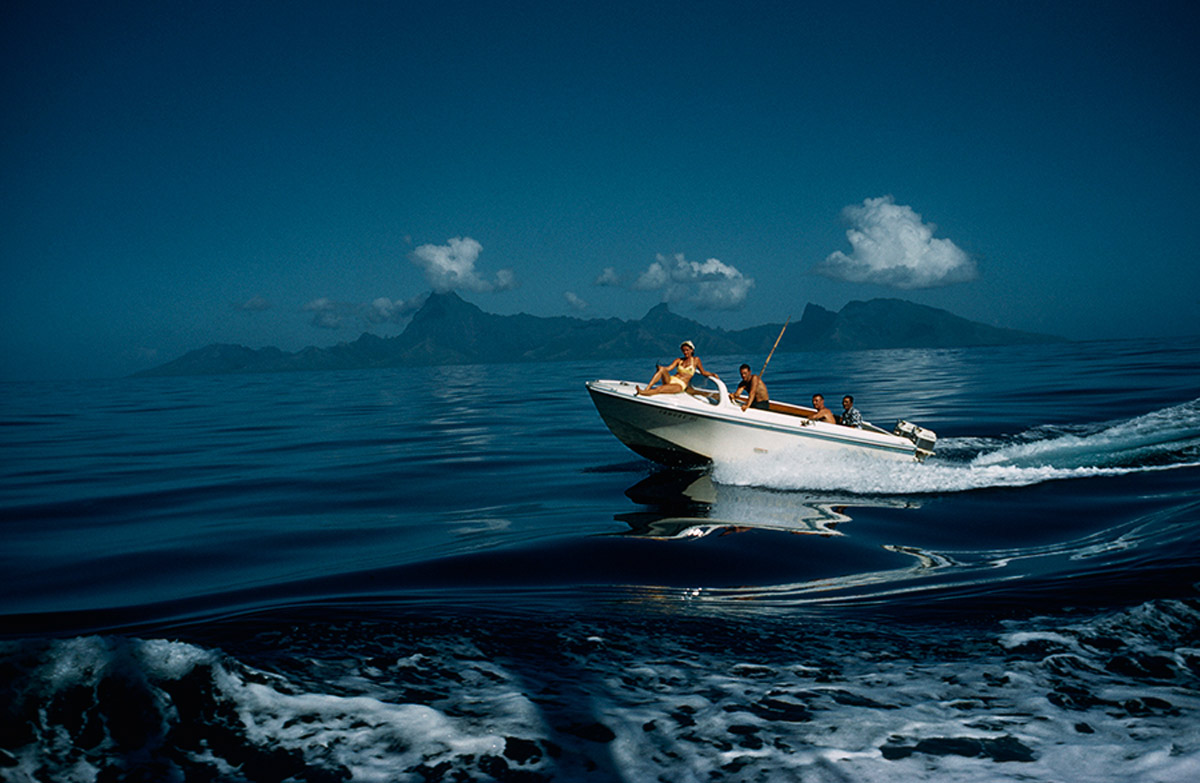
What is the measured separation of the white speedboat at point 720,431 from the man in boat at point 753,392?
23 centimetres

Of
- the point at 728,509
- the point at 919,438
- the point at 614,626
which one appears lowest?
the point at 728,509

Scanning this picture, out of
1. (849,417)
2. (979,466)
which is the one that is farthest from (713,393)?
(979,466)

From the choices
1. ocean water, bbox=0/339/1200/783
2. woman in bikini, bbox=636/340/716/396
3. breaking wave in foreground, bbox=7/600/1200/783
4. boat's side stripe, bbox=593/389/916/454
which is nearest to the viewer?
breaking wave in foreground, bbox=7/600/1200/783

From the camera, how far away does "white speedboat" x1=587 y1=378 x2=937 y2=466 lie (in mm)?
12891

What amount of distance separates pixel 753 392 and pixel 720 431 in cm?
117

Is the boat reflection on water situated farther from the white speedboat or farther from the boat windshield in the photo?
the boat windshield

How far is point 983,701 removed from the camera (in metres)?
3.87

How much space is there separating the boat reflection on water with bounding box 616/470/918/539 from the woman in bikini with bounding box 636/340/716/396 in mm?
1876

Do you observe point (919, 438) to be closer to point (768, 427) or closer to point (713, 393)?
point (768, 427)

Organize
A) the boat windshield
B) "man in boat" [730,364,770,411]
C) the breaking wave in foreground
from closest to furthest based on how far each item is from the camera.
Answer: the breaking wave in foreground, the boat windshield, "man in boat" [730,364,770,411]

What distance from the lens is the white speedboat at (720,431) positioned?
12.9m

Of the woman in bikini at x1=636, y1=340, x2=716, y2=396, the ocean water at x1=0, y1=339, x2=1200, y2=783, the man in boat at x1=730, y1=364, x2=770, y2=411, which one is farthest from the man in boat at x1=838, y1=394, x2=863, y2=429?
the woman in bikini at x1=636, y1=340, x2=716, y2=396

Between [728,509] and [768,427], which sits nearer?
[728,509]

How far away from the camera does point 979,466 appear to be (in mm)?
13984
